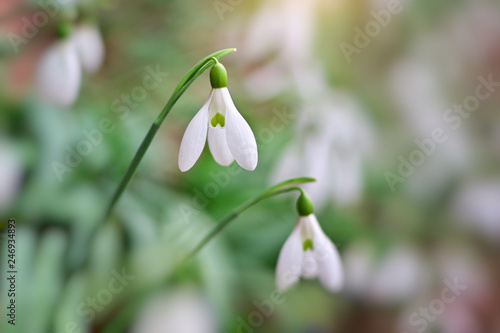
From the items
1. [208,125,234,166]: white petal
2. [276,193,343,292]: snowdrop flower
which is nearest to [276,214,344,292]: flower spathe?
[276,193,343,292]: snowdrop flower

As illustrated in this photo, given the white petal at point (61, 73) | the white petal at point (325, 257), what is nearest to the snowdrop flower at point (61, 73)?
the white petal at point (61, 73)

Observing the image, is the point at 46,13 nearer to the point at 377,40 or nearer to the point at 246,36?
the point at 246,36

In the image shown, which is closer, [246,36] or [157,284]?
[157,284]

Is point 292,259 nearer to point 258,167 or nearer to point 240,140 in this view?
point 240,140

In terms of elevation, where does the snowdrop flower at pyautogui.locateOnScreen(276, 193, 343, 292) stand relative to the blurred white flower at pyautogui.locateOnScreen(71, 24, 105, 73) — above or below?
below

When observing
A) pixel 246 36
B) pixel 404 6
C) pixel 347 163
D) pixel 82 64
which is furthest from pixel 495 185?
pixel 82 64

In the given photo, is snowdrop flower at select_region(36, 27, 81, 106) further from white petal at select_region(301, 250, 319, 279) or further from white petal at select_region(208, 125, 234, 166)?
white petal at select_region(301, 250, 319, 279)
